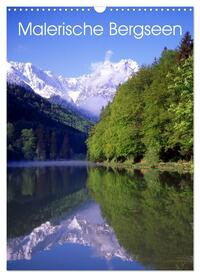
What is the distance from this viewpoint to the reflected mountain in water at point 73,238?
32.8 ft

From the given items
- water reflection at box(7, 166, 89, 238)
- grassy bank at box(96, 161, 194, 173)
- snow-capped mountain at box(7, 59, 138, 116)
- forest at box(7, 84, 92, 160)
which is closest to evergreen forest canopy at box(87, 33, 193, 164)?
grassy bank at box(96, 161, 194, 173)

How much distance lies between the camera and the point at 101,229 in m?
12.4

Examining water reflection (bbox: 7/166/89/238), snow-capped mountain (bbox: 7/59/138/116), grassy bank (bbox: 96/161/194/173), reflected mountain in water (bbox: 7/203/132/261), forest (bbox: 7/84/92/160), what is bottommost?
reflected mountain in water (bbox: 7/203/132/261)

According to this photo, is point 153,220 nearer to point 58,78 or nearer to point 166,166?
point 58,78

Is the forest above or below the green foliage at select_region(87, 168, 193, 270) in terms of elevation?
above

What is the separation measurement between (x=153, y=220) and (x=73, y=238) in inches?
94.4

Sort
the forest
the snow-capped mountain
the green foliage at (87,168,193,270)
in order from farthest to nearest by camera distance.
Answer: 1. the snow-capped mountain
2. the forest
3. the green foliage at (87,168,193,270)

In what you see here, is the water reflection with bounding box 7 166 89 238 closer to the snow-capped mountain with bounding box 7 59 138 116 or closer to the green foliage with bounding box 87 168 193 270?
the green foliage with bounding box 87 168 193 270

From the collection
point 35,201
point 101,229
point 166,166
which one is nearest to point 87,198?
point 35,201

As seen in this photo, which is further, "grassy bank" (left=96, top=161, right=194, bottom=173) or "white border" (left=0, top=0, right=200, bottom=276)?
"grassy bank" (left=96, top=161, right=194, bottom=173)

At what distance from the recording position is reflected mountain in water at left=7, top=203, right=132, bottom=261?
10008mm
